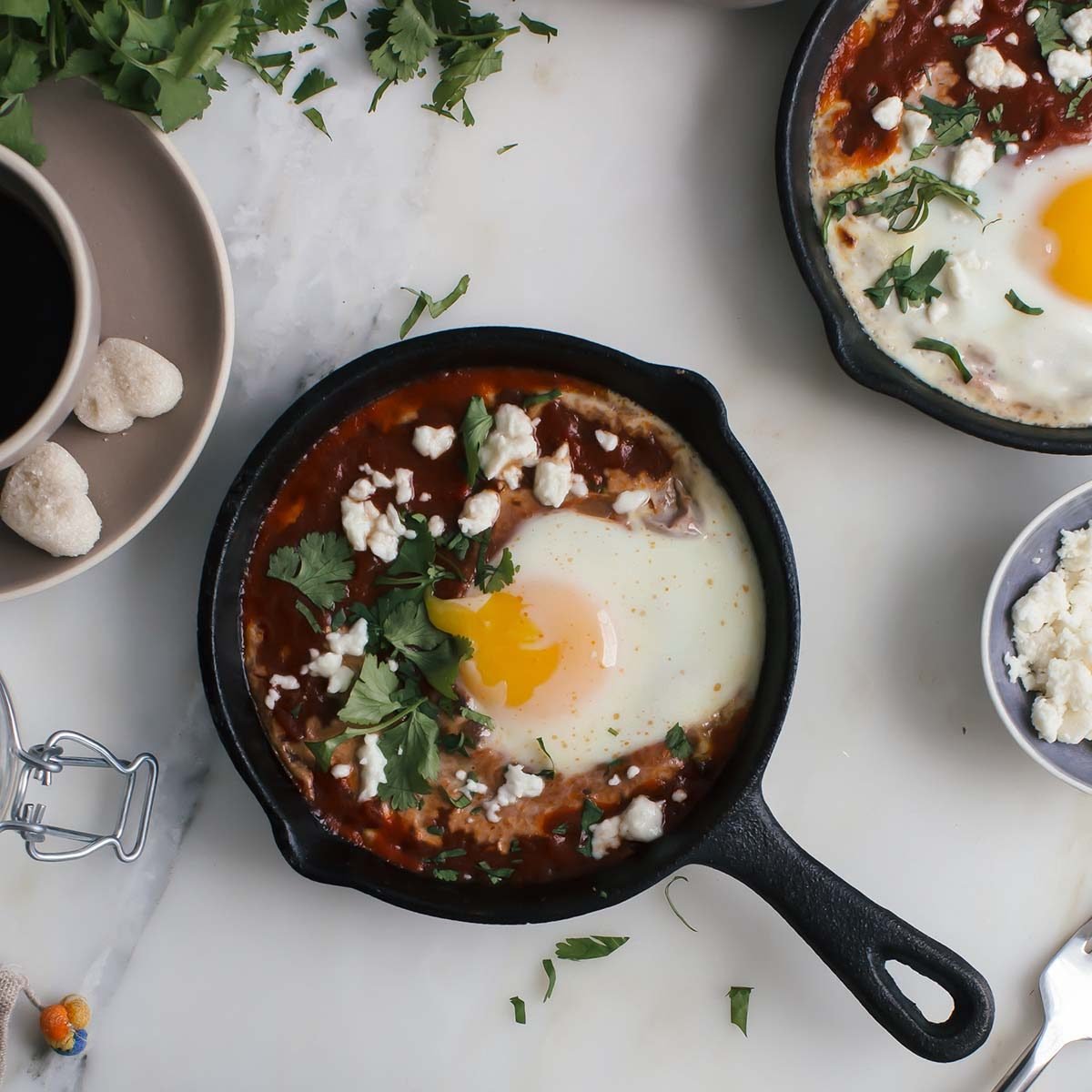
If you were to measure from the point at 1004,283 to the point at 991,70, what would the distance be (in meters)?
0.53

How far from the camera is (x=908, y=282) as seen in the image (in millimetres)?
2719

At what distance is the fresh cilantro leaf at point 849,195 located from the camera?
8.91 ft

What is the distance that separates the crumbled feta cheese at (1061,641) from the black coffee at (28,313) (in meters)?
2.41

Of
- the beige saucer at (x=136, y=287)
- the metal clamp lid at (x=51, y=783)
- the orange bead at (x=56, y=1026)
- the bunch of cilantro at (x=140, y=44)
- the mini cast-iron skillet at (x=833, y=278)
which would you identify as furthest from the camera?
the orange bead at (x=56, y=1026)

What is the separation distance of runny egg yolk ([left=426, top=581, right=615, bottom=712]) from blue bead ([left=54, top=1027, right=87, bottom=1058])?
1.41 meters

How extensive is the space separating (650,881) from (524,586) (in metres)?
0.77

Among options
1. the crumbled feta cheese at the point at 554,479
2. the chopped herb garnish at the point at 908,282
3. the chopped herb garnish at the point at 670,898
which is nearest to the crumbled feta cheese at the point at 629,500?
the crumbled feta cheese at the point at 554,479

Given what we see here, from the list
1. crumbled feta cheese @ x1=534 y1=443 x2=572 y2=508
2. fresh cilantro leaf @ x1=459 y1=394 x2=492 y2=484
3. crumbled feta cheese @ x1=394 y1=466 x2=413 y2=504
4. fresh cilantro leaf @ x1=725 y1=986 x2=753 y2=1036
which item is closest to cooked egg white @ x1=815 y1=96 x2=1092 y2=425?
crumbled feta cheese @ x1=534 y1=443 x2=572 y2=508

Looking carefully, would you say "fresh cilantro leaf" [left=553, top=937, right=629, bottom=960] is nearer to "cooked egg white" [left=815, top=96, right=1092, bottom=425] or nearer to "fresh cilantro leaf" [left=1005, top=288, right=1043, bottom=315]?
"cooked egg white" [left=815, top=96, right=1092, bottom=425]

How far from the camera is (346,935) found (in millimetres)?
2932

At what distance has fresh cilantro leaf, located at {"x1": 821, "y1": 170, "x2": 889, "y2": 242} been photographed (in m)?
2.71

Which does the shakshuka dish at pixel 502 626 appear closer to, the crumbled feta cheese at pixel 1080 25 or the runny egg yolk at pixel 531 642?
the runny egg yolk at pixel 531 642

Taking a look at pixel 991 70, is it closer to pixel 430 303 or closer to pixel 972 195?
pixel 972 195

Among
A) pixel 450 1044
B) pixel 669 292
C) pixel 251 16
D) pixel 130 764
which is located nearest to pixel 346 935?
pixel 450 1044
